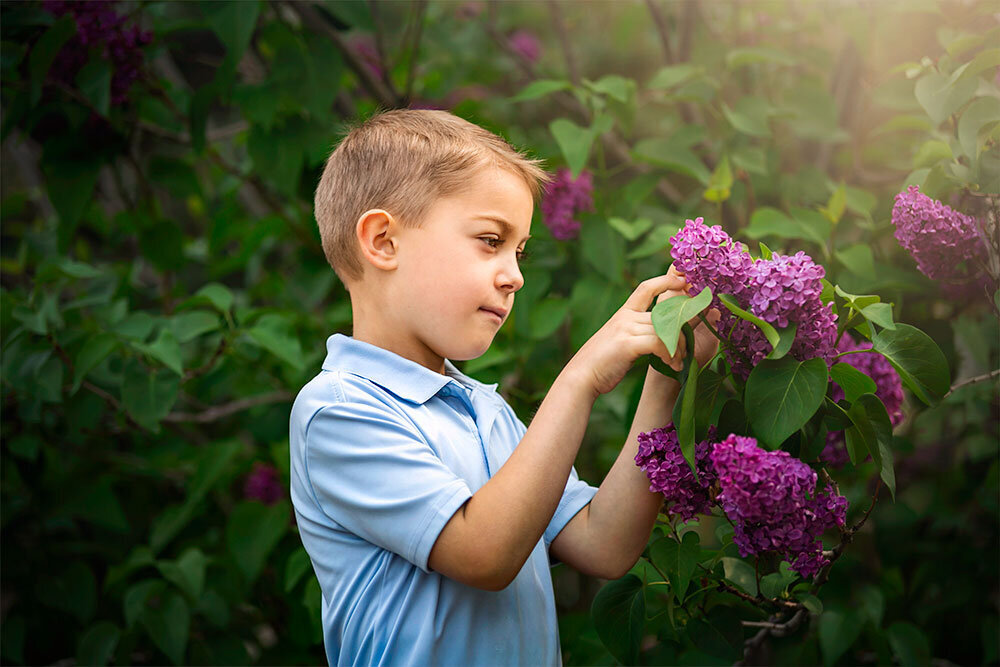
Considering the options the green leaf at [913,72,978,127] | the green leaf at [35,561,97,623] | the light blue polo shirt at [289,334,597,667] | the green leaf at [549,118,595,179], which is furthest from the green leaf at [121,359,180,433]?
the green leaf at [913,72,978,127]

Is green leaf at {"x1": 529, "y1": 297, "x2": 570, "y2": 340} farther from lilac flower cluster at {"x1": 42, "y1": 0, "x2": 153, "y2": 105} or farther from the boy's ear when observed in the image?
lilac flower cluster at {"x1": 42, "y1": 0, "x2": 153, "y2": 105}

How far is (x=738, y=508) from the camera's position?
0.76m

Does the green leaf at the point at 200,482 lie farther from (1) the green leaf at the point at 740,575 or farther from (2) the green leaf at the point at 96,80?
(1) the green leaf at the point at 740,575

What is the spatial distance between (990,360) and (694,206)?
0.60m

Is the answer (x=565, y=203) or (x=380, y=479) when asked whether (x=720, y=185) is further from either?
(x=380, y=479)

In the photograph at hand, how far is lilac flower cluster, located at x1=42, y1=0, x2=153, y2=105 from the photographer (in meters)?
1.59

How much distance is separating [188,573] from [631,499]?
112cm

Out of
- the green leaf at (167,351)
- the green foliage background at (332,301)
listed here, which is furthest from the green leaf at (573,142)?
the green leaf at (167,351)

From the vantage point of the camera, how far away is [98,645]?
168cm

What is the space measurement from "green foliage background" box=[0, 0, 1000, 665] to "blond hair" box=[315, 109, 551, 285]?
1.43ft

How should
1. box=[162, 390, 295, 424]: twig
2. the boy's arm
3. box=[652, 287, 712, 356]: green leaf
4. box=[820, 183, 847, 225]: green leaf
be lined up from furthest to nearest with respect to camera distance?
box=[162, 390, 295, 424]: twig < box=[820, 183, 847, 225]: green leaf < the boy's arm < box=[652, 287, 712, 356]: green leaf

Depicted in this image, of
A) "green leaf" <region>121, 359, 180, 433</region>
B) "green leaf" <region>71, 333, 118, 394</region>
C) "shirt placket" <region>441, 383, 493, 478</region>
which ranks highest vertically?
"shirt placket" <region>441, 383, 493, 478</region>

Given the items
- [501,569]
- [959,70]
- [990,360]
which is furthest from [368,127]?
[990,360]

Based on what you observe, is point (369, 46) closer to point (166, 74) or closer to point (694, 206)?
point (166, 74)
